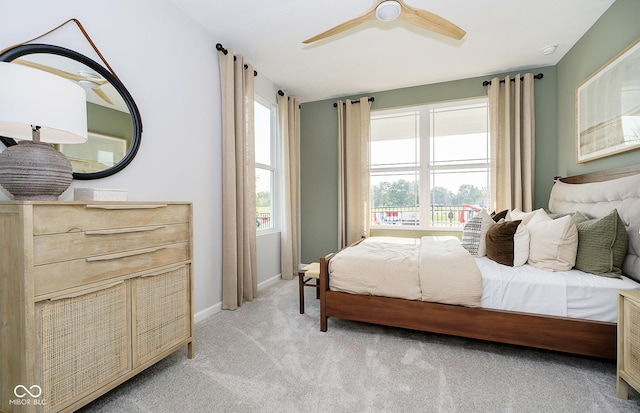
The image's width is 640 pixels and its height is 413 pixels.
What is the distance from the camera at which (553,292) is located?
1.82m

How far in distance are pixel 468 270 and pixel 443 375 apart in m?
0.71

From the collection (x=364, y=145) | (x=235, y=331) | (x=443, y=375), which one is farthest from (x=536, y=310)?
(x=364, y=145)

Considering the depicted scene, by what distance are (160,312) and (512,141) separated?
3981mm

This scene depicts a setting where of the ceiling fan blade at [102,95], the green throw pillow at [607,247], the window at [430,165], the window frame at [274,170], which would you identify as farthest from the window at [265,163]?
the green throw pillow at [607,247]

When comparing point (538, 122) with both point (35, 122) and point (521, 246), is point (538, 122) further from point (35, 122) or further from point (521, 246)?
point (35, 122)

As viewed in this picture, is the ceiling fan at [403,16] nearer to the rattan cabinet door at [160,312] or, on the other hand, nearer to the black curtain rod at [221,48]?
the black curtain rod at [221,48]

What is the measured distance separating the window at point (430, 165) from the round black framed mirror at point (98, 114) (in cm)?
306

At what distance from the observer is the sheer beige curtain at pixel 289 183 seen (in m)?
3.89

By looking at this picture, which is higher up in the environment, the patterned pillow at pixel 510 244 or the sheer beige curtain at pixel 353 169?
the sheer beige curtain at pixel 353 169

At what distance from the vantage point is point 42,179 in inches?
49.6


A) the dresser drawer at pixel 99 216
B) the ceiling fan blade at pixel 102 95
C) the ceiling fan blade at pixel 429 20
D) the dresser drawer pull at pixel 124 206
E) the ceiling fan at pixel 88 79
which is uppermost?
the ceiling fan blade at pixel 429 20

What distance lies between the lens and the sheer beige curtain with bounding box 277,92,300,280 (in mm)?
3887

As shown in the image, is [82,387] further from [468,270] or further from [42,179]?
[468,270]

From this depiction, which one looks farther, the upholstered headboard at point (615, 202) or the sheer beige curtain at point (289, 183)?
the sheer beige curtain at point (289, 183)
